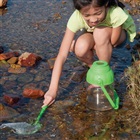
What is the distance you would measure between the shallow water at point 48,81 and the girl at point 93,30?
0.23 metres

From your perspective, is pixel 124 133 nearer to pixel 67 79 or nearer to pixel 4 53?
pixel 67 79

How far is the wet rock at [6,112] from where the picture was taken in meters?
3.38

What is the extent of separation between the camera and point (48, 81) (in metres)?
4.02

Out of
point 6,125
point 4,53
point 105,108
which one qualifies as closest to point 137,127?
point 105,108

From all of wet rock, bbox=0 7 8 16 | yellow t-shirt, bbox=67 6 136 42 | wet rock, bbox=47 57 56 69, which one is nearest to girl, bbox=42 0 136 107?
yellow t-shirt, bbox=67 6 136 42

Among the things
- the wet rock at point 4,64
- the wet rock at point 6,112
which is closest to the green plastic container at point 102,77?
the wet rock at point 6,112

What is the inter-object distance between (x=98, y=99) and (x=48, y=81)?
2.10 feet

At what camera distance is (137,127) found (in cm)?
320

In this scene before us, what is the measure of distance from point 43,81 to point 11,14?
2152 millimetres

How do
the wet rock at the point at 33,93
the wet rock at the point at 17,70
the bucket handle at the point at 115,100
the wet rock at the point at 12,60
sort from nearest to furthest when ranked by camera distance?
1. the bucket handle at the point at 115,100
2. the wet rock at the point at 33,93
3. the wet rock at the point at 17,70
4. the wet rock at the point at 12,60

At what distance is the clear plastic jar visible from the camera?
3527 millimetres

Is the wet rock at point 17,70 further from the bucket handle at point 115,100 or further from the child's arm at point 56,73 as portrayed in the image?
the bucket handle at point 115,100

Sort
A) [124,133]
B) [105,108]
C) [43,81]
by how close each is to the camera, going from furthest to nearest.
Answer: [43,81], [105,108], [124,133]

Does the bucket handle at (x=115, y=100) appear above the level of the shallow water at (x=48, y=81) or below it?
above
